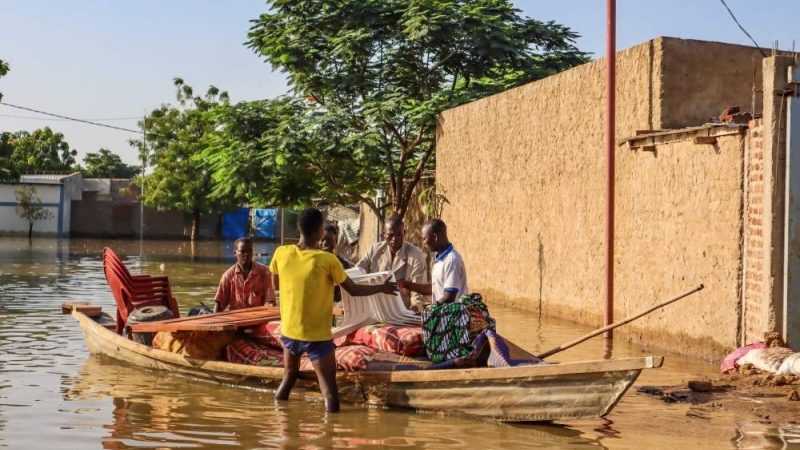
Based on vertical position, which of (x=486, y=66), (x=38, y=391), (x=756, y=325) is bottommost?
(x=38, y=391)

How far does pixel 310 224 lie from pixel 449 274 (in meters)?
1.10

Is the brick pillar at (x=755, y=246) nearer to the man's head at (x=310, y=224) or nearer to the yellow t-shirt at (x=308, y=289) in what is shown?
the yellow t-shirt at (x=308, y=289)

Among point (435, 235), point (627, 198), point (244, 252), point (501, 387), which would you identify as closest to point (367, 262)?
point (244, 252)

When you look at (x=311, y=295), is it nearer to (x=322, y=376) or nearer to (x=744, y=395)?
(x=322, y=376)

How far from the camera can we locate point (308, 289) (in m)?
8.12

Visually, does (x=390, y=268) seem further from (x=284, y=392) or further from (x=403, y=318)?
(x=284, y=392)

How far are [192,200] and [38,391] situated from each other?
1452 inches

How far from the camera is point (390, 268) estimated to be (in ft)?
31.7

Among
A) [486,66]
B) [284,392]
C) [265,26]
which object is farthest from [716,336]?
[265,26]

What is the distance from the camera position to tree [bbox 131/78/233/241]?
45.6 m

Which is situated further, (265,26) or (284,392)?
(265,26)

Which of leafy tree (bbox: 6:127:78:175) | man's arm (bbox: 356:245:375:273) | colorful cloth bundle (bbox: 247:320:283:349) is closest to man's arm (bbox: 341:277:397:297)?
man's arm (bbox: 356:245:375:273)

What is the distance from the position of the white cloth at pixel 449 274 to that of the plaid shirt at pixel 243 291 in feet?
9.92

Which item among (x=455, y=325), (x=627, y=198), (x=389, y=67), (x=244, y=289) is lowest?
(x=455, y=325)
